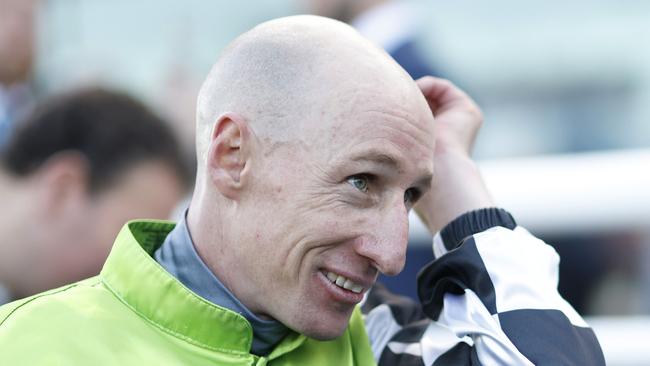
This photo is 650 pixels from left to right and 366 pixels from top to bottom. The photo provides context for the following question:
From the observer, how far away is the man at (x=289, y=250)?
1.97 m

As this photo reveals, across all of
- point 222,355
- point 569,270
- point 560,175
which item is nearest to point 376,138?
point 222,355

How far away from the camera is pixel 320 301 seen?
201 cm

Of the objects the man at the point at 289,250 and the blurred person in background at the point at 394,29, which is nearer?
the man at the point at 289,250

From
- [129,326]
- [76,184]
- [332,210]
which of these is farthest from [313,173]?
[76,184]

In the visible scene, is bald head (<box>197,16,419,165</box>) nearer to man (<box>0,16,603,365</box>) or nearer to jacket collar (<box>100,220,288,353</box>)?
man (<box>0,16,603,365</box>)

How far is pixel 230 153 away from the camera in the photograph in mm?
2049

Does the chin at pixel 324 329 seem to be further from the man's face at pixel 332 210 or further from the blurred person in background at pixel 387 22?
the blurred person in background at pixel 387 22

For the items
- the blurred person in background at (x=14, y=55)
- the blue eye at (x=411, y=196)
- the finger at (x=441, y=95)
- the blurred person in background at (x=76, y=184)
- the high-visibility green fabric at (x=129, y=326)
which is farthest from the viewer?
the blurred person in background at (x=14, y=55)

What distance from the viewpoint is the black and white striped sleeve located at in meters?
2.11

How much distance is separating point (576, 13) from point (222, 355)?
3.93 m

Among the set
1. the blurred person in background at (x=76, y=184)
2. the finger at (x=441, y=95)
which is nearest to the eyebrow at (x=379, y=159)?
the finger at (x=441, y=95)

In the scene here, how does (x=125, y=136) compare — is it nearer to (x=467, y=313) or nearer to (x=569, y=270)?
(x=467, y=313)

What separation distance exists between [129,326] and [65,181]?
50.3 inches

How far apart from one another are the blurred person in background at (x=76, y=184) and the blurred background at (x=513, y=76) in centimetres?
90
